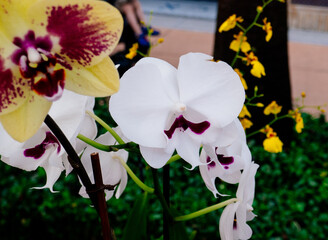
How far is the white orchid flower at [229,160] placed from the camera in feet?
2.70

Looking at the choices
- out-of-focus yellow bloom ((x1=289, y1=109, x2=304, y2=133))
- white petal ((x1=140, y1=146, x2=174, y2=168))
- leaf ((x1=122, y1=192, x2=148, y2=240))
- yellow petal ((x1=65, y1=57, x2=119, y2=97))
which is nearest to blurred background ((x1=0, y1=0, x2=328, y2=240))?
leaf ((x1=122, y1=192, x2=148, y2=240))

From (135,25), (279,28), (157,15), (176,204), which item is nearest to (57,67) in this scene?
(176,204)

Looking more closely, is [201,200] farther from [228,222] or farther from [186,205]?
[228,222]

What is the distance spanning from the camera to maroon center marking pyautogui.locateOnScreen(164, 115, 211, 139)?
0.77 metres

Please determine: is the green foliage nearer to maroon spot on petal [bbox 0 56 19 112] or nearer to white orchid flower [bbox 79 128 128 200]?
white orchid flower [bbox 79 128 128 200]

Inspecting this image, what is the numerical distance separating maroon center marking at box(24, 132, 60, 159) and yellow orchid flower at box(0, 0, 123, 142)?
185 mm

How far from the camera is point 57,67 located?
631mm

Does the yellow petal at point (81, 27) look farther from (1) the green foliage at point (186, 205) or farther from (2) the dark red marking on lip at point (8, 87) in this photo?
(1) the green foliage at point (186, 205)

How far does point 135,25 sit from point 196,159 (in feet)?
13.6

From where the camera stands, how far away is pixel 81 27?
617 mm

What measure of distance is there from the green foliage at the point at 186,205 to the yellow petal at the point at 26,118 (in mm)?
1632

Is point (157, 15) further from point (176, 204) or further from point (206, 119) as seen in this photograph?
point (206, 119)

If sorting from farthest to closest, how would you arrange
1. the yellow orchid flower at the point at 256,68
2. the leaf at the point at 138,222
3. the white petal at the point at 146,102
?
the yellow orchid flower at the point at 256,68 → the leaf at the point at 138,222 → the white petal at the point at 146,102

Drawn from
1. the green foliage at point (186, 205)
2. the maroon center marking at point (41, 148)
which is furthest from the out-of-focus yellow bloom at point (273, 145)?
the maroon center marking at point (41, 148)
